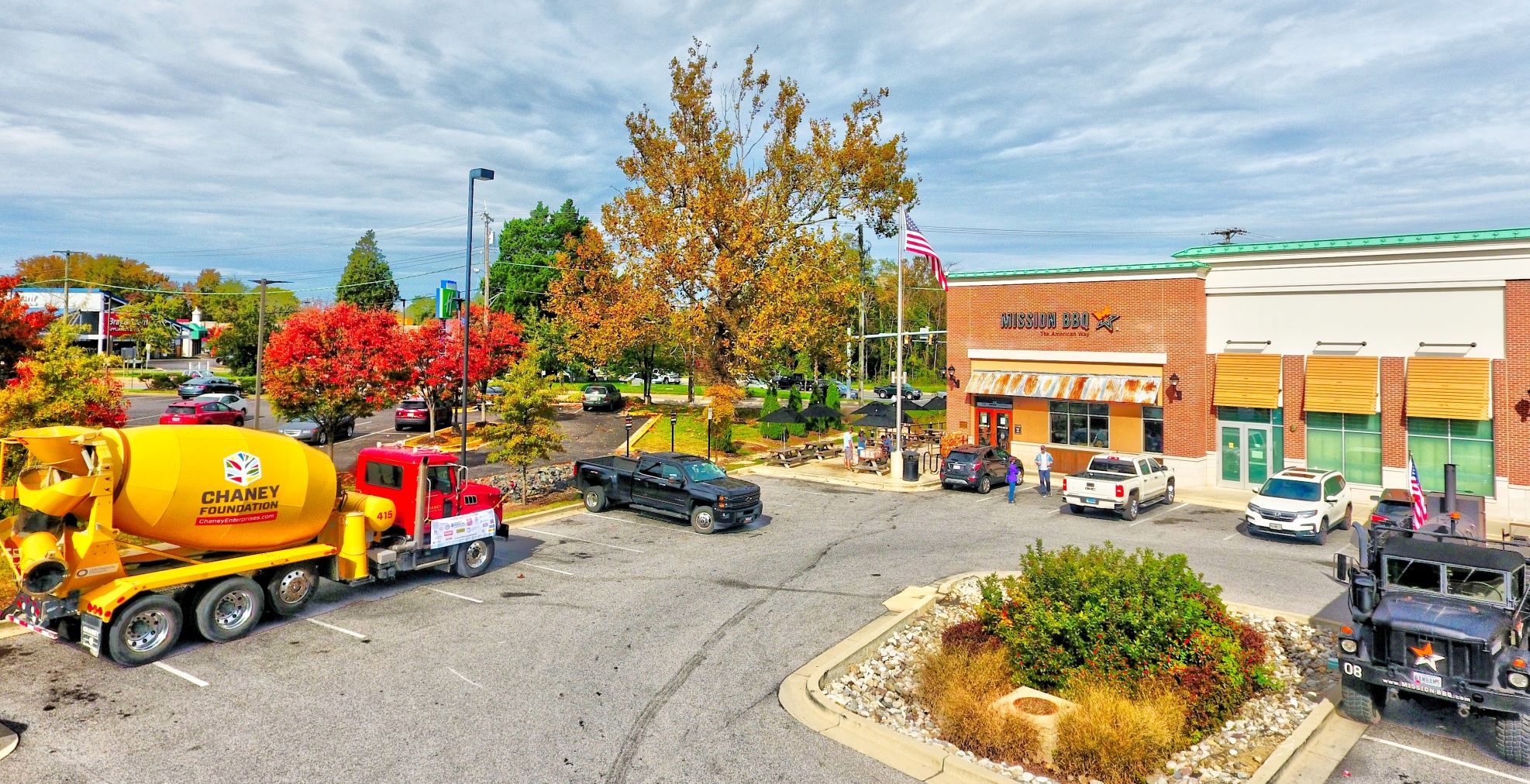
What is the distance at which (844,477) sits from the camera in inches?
1270

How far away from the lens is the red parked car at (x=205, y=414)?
1465 inches

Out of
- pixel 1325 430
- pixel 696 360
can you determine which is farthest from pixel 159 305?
pixel 1325 430

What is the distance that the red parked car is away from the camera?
37.2 m

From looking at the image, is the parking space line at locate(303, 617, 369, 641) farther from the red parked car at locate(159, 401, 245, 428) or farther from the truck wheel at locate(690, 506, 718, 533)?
the red parked car at locate(159, 401, 245, 428)

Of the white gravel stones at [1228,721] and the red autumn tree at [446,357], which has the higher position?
the red autumn tree at [446,357]

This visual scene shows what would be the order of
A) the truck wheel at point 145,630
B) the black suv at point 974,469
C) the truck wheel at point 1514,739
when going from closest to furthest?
1. the truck wheel at point 1514,739
2. the truck wheel at point 145,630
3. the black suv at point 974,469

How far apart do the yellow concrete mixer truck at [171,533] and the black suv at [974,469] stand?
64.4 feet

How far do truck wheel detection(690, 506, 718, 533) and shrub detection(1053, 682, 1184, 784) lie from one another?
40.9 ft

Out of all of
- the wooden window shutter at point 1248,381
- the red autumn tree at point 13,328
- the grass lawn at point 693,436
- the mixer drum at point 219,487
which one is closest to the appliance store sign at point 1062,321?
the wooden window shutter at point 1248,381

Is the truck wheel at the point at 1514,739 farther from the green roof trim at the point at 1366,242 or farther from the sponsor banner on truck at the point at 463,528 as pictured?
the green roof trim at the point at 1366,242

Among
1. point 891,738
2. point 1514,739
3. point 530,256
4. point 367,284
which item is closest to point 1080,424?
point 1514,739

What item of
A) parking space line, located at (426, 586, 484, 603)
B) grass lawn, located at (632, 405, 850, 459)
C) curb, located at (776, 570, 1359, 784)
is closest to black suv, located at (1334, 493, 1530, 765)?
curb, located at (776, 570, 1359, 784)

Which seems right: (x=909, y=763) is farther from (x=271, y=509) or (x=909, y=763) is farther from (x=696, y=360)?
(x=696, y=360)

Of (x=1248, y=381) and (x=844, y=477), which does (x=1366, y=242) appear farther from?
(x=844, y=477)
